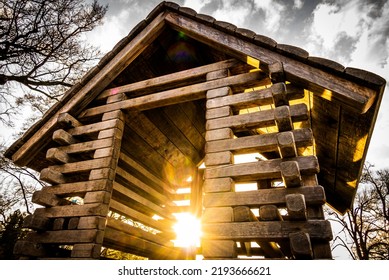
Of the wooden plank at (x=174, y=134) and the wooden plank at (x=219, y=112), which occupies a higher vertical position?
the wooden plank at (x=174, y=134)

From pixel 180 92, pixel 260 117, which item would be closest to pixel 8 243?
pixel 180 92

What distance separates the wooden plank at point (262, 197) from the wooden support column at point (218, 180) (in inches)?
2.4

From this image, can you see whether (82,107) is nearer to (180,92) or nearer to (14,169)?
(180,92)

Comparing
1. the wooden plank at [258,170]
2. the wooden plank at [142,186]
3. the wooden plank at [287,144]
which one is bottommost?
the wooden plank at [258,170]

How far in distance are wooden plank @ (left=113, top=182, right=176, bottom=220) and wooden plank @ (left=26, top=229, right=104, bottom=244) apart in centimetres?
127

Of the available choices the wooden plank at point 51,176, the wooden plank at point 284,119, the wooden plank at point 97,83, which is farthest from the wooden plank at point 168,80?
the wooden plank at point 51,176

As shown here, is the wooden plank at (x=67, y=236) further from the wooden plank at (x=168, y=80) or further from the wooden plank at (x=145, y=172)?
the wooden plank at (x=168, y=80)

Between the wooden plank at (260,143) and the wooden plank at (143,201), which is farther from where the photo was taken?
the wooden plank at (143,201)

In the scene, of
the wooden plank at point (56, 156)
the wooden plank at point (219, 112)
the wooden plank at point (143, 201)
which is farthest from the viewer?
the wooden plank at point (143, 201)

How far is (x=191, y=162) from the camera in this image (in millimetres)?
7371

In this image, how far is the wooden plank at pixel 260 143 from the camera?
9.23 ft

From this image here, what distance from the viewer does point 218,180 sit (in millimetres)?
2965

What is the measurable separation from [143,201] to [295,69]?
14.0 ft

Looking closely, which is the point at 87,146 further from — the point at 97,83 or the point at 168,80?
the point at 168,80
